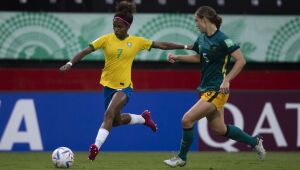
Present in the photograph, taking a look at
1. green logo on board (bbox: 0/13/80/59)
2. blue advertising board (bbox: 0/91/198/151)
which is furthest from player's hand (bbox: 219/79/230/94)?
green logo on board (bbox: 0/13/80/59)

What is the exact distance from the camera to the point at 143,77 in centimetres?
1503

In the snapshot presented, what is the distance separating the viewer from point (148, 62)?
50.5 feet

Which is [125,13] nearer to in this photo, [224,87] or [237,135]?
[224,87]

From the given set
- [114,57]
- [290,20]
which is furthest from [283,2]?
[114,57]

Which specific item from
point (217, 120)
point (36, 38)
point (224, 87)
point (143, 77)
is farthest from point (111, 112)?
point (36, 38)

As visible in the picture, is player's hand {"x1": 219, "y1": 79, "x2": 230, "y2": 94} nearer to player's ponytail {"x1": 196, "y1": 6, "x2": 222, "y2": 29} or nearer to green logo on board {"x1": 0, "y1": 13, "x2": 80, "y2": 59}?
player's ponytail {"x1": 196, "y1": 6, "x2": 222, "y2": 29}

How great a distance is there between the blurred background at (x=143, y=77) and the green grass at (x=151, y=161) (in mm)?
736

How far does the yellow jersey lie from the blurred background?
3.18 metres

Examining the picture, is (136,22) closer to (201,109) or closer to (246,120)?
(246,120)

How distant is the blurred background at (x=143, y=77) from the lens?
14289 mm

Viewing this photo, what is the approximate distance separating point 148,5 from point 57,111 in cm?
264

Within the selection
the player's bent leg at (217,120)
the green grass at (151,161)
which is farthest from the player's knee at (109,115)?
the player's bent leg at (217,120)

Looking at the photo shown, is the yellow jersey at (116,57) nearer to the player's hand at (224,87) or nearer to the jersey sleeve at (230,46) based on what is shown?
the jersey sleeve at (230,46)

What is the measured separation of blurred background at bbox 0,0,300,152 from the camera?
14289 mm
